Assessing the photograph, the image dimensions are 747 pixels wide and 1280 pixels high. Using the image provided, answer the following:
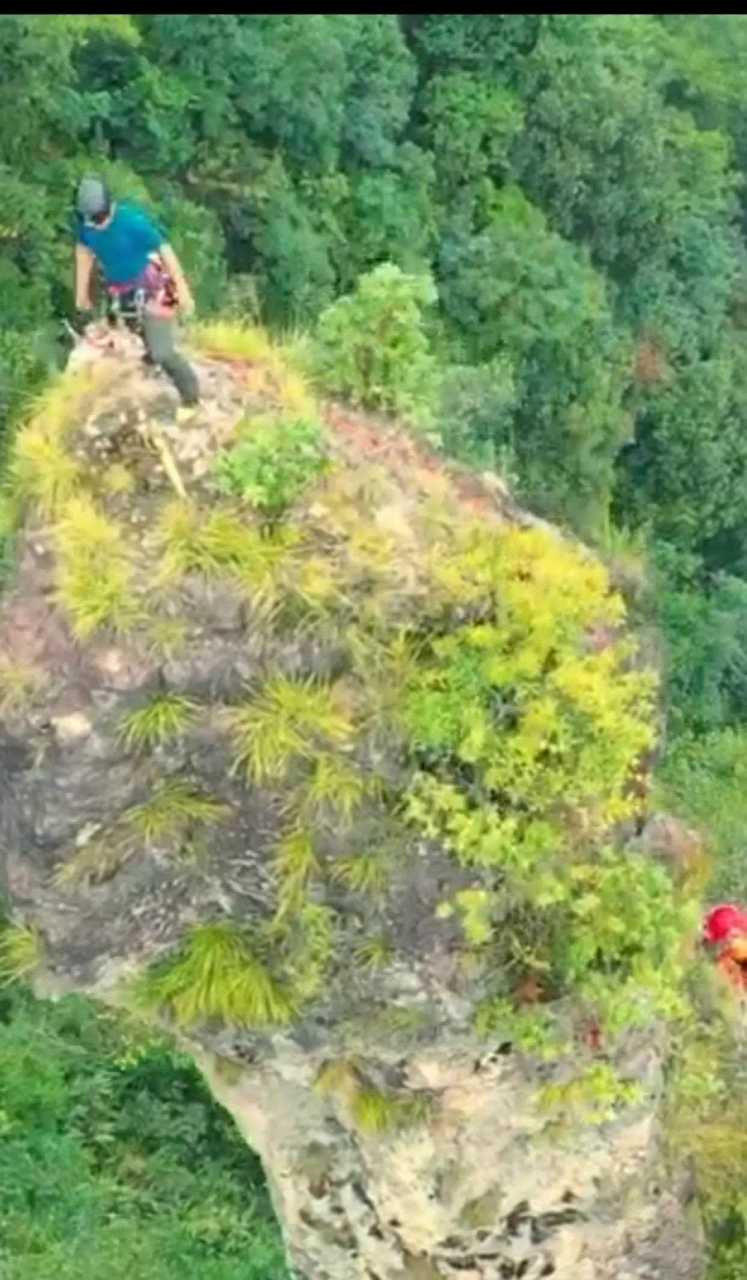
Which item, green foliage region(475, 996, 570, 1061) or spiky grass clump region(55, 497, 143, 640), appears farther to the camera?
green foliage region(475, 996, 570, 1061)

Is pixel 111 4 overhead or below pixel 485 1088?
overhead

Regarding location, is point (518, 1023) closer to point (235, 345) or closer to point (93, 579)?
point (93, 579)

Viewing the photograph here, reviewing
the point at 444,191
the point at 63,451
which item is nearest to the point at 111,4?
the point at 63,451

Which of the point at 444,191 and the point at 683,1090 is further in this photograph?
the point at 444,191

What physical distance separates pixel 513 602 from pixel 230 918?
72.4 inches

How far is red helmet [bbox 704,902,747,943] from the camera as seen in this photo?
38.4 ft

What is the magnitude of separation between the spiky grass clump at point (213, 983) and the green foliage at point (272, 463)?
1.90 metres

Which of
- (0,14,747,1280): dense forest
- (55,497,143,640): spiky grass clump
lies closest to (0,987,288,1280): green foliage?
(0,14,747,1280): dense forest

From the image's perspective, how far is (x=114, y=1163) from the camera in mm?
13664

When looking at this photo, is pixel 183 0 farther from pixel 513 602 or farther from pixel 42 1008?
pixel 42 1008

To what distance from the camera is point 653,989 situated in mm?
8102

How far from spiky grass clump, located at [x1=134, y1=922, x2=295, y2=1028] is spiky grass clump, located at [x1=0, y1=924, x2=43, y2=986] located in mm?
461

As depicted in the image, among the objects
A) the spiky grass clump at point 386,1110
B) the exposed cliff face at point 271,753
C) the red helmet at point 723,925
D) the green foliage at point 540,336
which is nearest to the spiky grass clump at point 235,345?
the exposed cliff face at point 271,753

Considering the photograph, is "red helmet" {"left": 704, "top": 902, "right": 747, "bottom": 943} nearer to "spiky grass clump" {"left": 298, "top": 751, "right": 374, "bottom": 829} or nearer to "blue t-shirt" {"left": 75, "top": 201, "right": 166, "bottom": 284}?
"spiky grass clump" {"left": 298, "top": 751, "right": 374, "bottom": 829}
